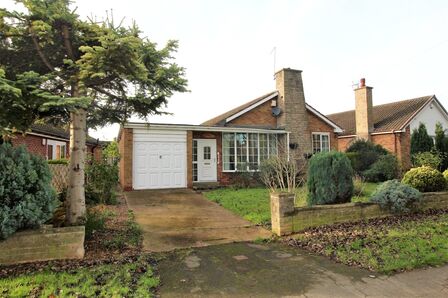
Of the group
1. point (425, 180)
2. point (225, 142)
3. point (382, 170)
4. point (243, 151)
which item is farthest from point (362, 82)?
point (425, 180)

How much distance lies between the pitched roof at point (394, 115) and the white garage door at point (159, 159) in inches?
613

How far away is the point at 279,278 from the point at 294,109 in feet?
48.5

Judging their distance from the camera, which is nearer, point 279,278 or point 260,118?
point 279,278

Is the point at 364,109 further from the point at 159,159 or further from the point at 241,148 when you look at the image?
the point at 159,159

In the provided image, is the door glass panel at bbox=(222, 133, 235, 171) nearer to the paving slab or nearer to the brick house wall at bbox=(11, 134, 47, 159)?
the brick house wall at bbox=(11, 134, 47, 159)

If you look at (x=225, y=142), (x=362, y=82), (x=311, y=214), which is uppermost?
(x=362, y=82)

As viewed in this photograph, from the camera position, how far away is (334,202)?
7.48 m

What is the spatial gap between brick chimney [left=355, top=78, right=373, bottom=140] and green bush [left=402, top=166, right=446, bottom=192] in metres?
13.5

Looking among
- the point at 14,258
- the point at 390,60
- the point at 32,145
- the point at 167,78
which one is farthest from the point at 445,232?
the point at 32,145

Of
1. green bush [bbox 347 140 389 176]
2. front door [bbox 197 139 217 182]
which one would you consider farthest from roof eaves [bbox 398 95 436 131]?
front door [bbox 197 139 217 182]

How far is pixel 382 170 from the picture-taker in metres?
16.2

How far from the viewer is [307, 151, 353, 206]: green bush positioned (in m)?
7.40

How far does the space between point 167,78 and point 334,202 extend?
5.12m

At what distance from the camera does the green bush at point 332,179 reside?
24.3 feet
